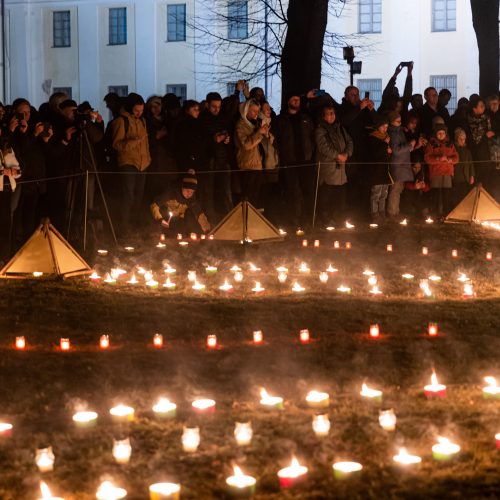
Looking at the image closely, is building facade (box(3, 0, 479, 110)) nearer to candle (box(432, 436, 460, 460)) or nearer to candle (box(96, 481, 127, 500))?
candle (box(432, 436, 460, 460))

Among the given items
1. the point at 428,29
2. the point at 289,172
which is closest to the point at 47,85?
the point at 428,29

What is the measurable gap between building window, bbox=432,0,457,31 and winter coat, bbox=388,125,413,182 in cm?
3087

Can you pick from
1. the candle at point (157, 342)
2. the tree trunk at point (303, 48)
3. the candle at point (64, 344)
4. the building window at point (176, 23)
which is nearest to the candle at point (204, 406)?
the candle at point (157, 342)

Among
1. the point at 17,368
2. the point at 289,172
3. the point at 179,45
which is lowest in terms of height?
the point at 17,368

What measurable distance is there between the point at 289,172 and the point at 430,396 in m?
10.5

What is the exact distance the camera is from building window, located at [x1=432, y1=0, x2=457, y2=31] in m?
48.5

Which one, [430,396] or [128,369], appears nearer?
[430,396]

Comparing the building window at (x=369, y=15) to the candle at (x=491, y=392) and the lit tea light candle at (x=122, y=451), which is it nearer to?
the candle at (x=491, y=392)

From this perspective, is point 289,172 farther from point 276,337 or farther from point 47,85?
point 47,85

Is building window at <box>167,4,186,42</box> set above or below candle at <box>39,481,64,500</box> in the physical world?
above

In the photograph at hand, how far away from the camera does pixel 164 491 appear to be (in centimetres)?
566

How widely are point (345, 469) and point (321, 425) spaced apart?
2.81 feet

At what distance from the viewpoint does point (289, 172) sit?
59.3 ft

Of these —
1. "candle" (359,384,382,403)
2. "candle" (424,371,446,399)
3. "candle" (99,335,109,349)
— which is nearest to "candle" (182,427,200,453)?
"candle" (359,384,382,403)
